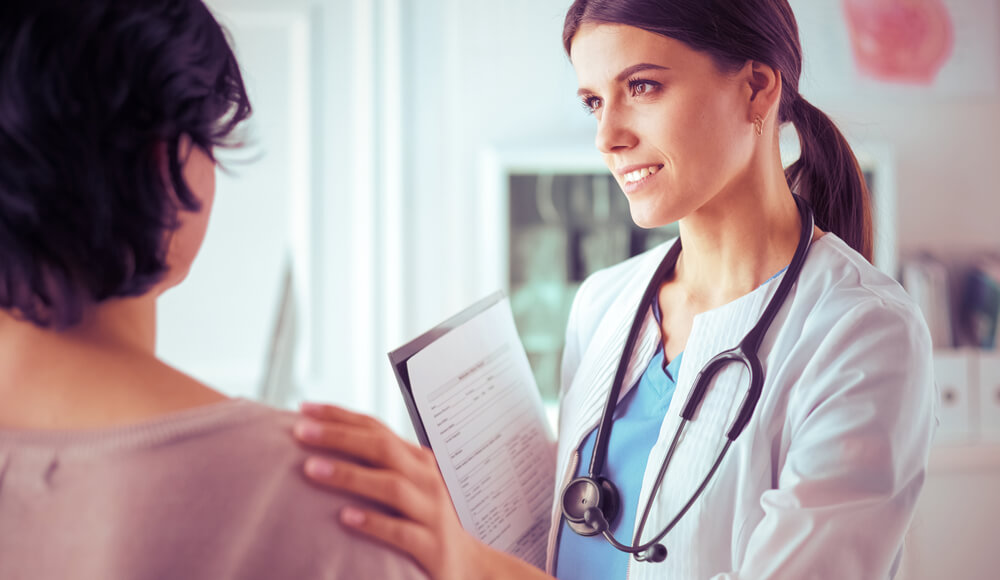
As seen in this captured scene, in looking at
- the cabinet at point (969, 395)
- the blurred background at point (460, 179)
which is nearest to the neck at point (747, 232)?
Answer: the blurred background at point (460, 179)

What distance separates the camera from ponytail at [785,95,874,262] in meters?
1.11

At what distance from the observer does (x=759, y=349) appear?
932mm

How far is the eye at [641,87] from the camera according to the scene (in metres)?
1.00

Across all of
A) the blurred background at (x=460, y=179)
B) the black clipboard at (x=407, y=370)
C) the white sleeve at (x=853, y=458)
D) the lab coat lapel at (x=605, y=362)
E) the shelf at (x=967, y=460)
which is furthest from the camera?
the blurred background at (x=460, y=179)

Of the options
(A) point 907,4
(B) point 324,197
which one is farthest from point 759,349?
(A) point 907,4

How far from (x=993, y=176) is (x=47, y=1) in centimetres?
285

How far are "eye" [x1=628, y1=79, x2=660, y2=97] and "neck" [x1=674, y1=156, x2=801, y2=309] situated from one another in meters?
Result: 0.18

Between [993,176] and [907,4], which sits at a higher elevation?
[907,4]

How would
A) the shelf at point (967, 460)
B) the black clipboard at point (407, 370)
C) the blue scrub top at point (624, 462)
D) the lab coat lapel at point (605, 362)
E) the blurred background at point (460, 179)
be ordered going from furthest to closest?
the blurred background at point (460, 179) < the shelf at point (967, 460) < the lab coat lapel at point (605, 362) < the blue scrub top at point (624, 462) < the black clipboard at point (407, 370)

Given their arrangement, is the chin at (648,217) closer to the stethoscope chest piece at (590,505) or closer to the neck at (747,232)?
the neck at (747,232)

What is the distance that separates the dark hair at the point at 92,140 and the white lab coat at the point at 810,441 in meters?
0.67

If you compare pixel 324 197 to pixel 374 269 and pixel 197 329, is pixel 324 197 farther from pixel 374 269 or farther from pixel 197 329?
pixel 197 329

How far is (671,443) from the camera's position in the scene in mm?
933

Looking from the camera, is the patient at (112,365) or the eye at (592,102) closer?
the patient at (112,365)
